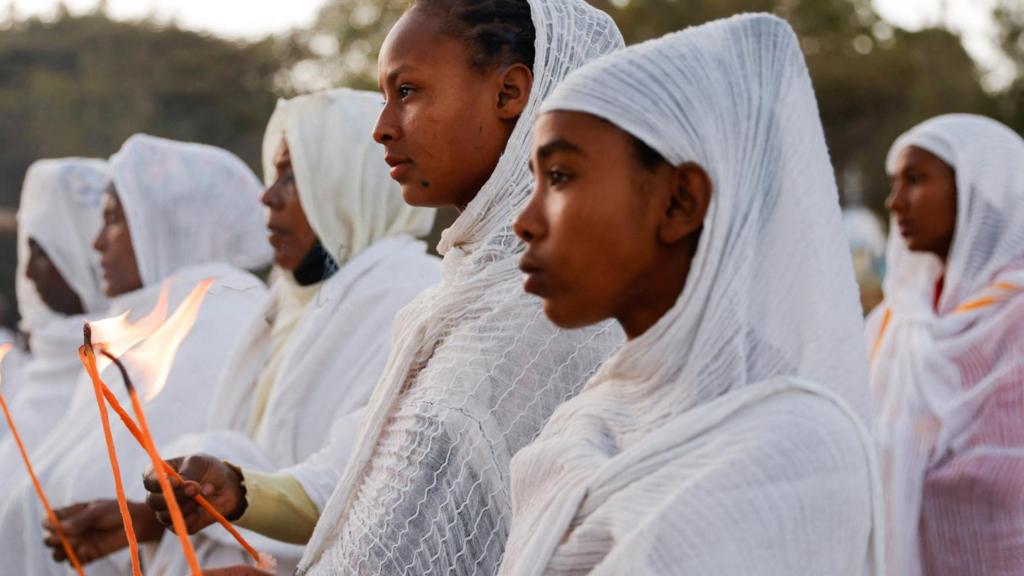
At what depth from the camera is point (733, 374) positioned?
2.06m

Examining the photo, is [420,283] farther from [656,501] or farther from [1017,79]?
[1017,79]

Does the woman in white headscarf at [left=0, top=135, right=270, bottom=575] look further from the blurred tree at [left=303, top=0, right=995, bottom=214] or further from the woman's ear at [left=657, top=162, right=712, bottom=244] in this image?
the blurred tree at [left=303, top=0, right=995, bottom=214]

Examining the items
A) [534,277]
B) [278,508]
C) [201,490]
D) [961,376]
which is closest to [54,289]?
[278,508]

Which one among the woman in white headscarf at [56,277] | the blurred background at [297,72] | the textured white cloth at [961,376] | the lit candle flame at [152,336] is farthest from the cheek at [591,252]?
the blurred background at [297,72]

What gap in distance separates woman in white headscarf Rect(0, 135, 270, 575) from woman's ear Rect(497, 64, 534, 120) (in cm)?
213

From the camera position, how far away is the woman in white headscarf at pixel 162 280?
4.89 meters

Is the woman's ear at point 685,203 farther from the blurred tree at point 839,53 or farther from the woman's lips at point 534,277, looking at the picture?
the blurred tree at point 839,53

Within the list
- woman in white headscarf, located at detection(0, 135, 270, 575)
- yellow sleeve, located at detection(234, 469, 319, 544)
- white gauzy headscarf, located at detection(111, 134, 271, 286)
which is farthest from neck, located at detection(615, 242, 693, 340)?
white gauzy headscarf, located at detection(111, 134, 271, 286)

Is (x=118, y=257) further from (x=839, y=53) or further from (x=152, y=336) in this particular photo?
(x=839, y=53)

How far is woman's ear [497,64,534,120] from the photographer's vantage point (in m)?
2.91

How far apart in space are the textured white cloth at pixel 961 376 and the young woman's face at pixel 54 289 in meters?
3.41

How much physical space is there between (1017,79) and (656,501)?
70.3ft

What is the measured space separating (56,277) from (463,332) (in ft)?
13.4

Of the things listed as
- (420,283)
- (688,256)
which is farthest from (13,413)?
(688,256)
